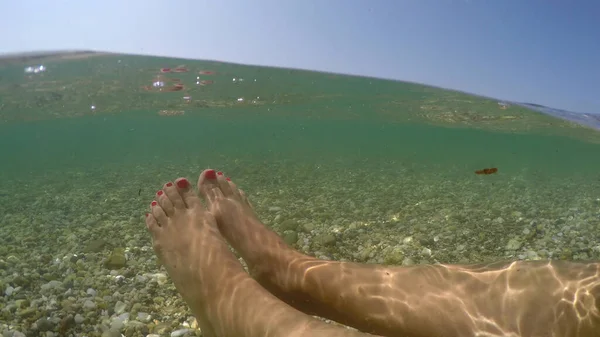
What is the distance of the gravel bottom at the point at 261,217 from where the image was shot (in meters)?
3.21

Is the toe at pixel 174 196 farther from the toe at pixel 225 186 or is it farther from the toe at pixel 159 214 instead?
the toe at pixel 225 186

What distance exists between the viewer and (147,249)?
177 inches

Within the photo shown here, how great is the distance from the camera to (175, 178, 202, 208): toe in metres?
3.68

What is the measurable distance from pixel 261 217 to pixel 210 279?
305cm

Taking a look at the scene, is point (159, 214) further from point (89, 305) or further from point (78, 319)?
point (78, 319)

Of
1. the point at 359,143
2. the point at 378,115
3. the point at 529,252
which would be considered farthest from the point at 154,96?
the point at 359,143

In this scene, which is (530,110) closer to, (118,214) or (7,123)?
(118,214)

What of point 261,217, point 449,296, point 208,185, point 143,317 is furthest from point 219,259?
point 261,217

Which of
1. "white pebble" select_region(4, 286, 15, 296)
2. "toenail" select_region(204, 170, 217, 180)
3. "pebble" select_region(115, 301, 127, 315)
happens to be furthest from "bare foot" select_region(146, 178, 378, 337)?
"white pebble" select_region(4, 286, 15, 296)

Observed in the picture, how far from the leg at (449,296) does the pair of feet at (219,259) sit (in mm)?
399

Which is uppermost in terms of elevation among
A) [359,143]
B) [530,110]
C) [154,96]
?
[530,110]

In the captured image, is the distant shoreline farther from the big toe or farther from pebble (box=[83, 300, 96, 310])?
pebble (box=[83, 300, 96, 310])

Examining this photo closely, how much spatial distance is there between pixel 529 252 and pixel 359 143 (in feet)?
175

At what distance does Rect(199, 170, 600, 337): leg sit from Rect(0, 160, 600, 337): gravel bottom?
1.07 metres
